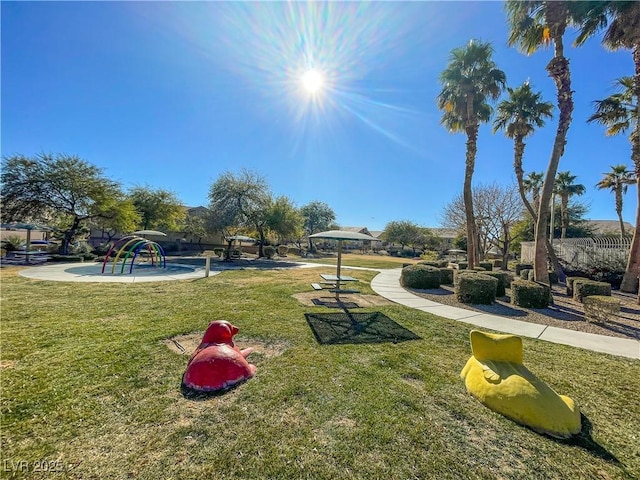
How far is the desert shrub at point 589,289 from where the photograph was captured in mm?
7742

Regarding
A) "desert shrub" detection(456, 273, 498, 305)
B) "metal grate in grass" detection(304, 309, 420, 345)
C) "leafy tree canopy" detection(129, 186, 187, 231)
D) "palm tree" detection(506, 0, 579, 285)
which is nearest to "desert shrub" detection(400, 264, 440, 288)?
"desert shrub" detection(456, 273, 498, 305)

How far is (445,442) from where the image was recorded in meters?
2.28

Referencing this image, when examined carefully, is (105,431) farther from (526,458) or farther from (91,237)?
(91,237)

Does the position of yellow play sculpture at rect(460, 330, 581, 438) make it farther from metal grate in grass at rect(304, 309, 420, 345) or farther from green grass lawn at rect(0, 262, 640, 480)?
metal grate in grass at rect(304, 309, 420, 345)

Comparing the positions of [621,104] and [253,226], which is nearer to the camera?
[621,104]

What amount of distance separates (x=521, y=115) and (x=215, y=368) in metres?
19.0

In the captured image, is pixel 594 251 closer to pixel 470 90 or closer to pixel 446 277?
pixel 446 277

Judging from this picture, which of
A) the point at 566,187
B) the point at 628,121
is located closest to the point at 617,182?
the point at 566,187

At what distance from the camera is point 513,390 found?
2.65 meters

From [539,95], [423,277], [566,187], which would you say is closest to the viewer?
[423,277]

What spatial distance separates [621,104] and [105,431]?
18.7 metres

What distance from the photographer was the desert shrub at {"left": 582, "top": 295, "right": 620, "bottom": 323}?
574cm

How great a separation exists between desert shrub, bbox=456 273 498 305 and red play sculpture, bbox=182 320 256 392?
6.82 meters

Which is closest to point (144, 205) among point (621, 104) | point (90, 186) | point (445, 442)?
point (90, 186)
